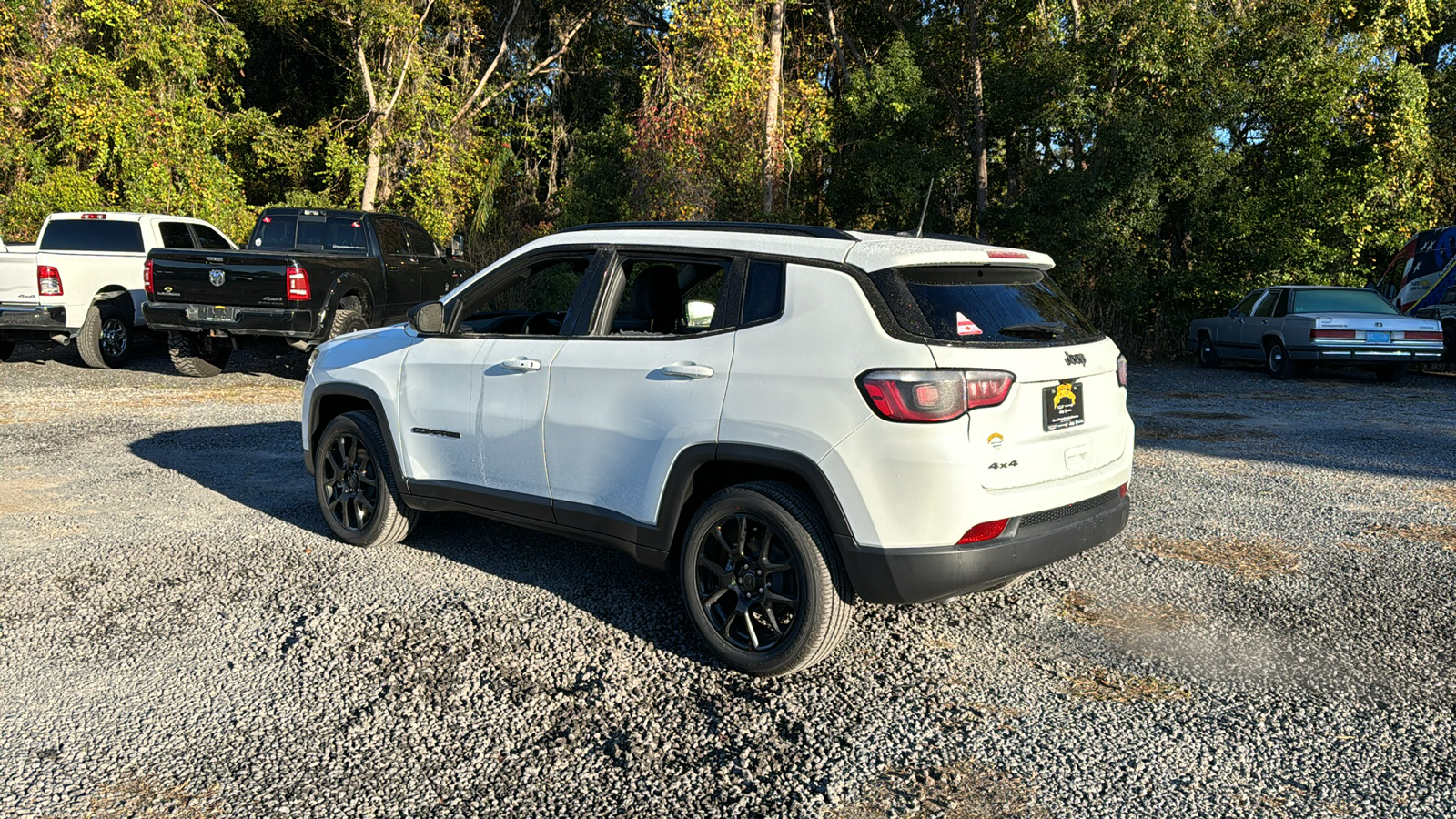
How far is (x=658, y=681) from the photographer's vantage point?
407cm

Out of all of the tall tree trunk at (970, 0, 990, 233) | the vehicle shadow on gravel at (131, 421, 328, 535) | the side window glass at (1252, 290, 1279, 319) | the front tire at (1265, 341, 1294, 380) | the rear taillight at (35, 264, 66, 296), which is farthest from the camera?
the tall tree trunk at (970, 0, 990, 233)

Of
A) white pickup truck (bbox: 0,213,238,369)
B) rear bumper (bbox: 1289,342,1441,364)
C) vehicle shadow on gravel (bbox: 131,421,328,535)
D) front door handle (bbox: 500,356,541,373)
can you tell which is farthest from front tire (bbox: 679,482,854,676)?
rear bumper (bbox: 1289,342,1441,364)

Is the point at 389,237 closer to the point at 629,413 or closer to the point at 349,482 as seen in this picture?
the point at 349,482

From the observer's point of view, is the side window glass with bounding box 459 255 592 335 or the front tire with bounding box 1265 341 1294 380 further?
the front tire with bounding box 1265 341 1294 380

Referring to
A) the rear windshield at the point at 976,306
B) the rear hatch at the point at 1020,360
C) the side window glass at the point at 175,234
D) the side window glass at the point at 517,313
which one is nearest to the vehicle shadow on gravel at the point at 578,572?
the side window glass at the point at 517,313

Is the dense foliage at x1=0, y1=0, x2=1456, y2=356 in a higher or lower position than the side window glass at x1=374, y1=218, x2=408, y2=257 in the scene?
higher

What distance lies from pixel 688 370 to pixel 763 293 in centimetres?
43

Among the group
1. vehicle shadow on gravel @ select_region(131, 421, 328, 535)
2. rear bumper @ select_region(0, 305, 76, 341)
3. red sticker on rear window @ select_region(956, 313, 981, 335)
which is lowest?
vehicle shadow on gravel @ select_region(131, 421, 328, 535)

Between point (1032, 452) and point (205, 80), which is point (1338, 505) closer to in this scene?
point (1032, 452)

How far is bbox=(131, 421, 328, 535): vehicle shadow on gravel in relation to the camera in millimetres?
6836

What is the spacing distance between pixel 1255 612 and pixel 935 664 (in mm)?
1742

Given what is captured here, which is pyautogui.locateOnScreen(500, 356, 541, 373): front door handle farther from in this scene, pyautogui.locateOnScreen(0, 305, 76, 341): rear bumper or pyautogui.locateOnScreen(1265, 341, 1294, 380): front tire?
pyautogui.locateOnScreen(1265, 341, 1294, 380): front tire

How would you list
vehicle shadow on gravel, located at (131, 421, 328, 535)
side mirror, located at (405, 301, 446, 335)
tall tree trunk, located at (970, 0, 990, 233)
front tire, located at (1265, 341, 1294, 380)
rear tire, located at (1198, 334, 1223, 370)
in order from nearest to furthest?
side mirror, located at (405, 301, 446, 335) → vehicle shadow on gravel, located at (131, 421, 328, 535) → front tire, located at (1265, 341, 1294, 380) → rear tire, located at (1198, 334, 1223, 370) → tall tree trunk, located at (970, 0, 990, 233)

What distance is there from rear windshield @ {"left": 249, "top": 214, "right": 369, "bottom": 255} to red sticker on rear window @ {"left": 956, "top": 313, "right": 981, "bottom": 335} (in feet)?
38.3
